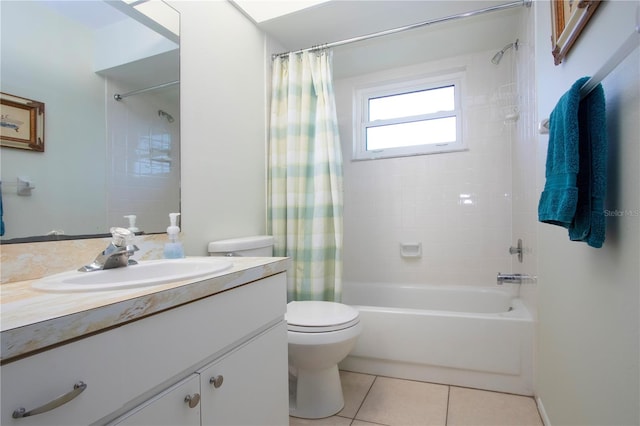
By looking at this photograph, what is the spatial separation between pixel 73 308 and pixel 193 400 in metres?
0.35

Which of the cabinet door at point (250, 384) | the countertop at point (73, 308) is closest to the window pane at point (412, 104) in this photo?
the cabinet door at point (250, 384)

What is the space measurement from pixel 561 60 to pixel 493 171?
1.30 m

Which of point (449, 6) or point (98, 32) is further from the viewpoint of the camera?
point (449, 6)

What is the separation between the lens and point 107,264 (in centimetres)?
97

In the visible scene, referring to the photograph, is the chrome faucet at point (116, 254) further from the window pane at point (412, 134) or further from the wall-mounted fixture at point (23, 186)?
the window pane at point (412, 134)

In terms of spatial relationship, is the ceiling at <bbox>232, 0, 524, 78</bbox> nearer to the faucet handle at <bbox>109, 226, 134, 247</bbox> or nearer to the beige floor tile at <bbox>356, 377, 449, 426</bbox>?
the faucet handle at <bbox>109, 226, 134, 247</bbox>

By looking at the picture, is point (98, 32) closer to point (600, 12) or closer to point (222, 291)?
point (222, 291)

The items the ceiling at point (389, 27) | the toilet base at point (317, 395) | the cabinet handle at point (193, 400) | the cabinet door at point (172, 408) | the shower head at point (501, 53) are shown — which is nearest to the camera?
the cabinet door at point (172, 408)

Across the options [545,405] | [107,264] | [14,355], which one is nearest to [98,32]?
[107,264]

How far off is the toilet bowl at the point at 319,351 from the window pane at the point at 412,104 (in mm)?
1741

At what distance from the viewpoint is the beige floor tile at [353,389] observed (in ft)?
5.09

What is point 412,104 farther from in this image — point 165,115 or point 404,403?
point 404,403

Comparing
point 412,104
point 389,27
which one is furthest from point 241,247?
point 412,104

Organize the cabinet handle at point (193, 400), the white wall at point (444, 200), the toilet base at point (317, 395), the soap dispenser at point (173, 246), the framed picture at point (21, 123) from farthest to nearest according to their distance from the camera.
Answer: the white wall at point (444, 200) → the toilet base at point (317, 395) → the soap dispenser at point (173, 246) → the framed picture at point (21, 123) → the cabinet handle at point (193, 400)
